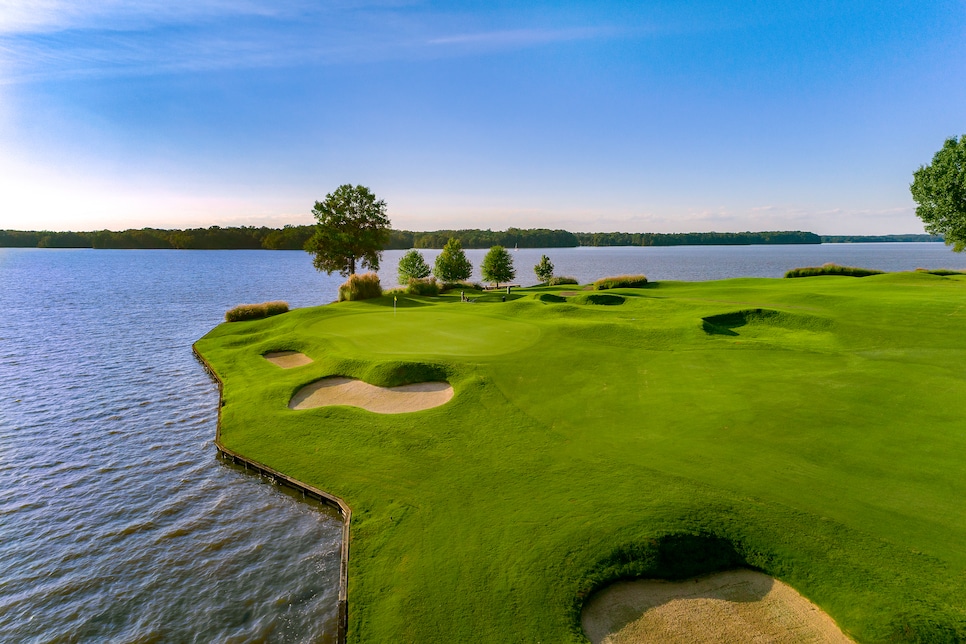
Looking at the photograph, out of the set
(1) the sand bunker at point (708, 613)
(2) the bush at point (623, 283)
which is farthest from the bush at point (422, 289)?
(1) the sand bunker at point (708, 613)

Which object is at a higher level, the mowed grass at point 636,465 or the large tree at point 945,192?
the large tree at point 945,192

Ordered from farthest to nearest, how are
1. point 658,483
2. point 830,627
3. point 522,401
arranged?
1. point 522,401
2. point 658,483
3. point 830,627

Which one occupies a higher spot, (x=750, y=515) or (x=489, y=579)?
(x=750, y=515)

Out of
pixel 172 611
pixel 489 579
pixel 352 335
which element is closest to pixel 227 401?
pixel 352 335

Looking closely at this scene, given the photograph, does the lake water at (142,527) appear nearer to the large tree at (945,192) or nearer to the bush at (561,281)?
the bush at (561,281)

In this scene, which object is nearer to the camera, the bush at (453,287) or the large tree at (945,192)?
the large tree at (945,192)

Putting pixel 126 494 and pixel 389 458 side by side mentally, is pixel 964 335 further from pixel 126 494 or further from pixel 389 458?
pixel 126 494
